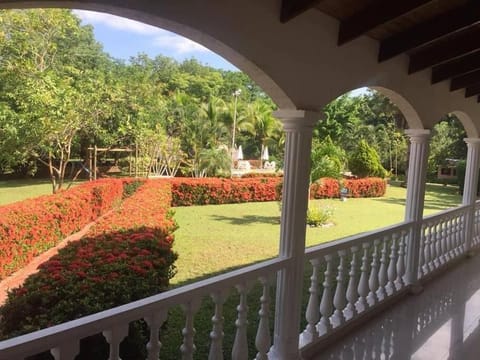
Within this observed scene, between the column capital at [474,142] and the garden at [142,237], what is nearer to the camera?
the garden at [142,237]

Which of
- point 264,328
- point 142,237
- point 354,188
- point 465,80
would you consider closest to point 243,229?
point 142,237

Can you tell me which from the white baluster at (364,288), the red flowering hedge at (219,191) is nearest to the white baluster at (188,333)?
the white baluster at (364,288)

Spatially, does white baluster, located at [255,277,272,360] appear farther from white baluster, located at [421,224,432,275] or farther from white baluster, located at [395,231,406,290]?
white baluster, located at [421,224,432,275]

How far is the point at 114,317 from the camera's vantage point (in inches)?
67.7

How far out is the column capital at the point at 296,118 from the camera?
105 inches

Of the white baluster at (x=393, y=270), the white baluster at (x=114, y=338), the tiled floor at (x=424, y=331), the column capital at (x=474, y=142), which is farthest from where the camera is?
the column capital at (x=474, y=142)

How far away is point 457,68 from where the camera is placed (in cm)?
414

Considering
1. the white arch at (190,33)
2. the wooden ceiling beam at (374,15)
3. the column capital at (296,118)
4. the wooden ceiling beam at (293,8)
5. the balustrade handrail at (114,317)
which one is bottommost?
the balustrade handrail at (114,317)

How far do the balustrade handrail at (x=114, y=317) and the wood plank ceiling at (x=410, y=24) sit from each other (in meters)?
1.63

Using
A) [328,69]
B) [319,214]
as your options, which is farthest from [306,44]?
[319,214]

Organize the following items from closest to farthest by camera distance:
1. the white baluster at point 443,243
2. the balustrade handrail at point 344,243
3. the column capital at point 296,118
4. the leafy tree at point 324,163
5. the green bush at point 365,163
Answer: the column capital at point 296,118 → the balustrade handrail at point 344,243 → the white baluster at point 443,243 → the leafy tree at point 324,163 → the green bush at point 365,163

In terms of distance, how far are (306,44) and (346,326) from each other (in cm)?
244

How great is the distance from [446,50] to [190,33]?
8.87 ft

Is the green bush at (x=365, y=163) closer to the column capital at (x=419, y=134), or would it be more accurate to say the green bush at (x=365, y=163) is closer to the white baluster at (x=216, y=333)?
the column capital at (x=419, y=134)
